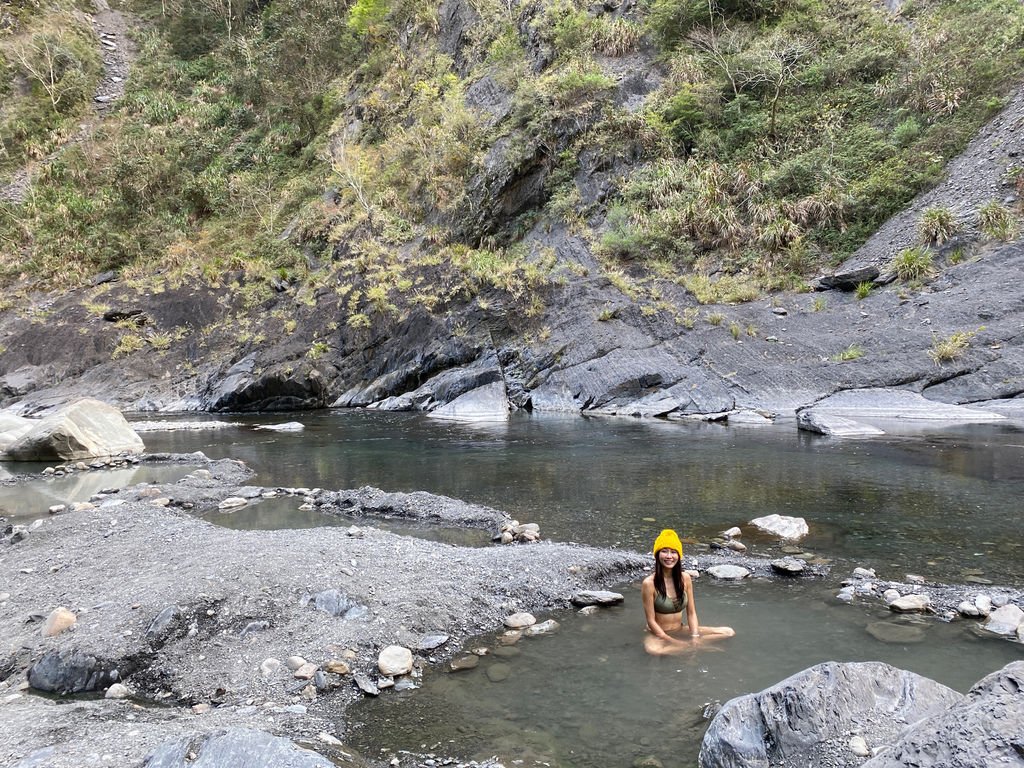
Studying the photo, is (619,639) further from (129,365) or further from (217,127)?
(217,127)

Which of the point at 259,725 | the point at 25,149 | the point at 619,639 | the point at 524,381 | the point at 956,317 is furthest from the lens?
the point at 25,149

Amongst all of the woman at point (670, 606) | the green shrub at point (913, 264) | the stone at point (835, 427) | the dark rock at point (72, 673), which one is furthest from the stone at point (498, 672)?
the green shrub at point (913, 264)

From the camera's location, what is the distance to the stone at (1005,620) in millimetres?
4652

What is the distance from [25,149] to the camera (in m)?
42.7

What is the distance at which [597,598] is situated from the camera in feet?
18.2

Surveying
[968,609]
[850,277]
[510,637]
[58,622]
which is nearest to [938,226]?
[850,277]

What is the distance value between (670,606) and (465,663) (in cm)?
172

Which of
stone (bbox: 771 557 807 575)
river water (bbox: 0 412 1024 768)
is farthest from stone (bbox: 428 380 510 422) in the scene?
stone (bbox: 771 557 807 575)

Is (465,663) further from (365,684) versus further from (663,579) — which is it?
(663,579)

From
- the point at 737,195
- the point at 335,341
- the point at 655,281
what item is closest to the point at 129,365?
the point at 335,341

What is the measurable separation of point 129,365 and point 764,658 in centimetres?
2977

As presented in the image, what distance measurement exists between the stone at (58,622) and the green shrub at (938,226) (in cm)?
2246

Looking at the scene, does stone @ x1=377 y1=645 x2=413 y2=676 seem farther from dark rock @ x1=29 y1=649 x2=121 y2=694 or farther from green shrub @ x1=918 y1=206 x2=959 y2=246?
green shrub @ x1=918 y1=206 x2=959 y2=246

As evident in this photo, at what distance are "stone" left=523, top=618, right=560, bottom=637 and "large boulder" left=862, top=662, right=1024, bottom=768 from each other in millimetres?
2814
